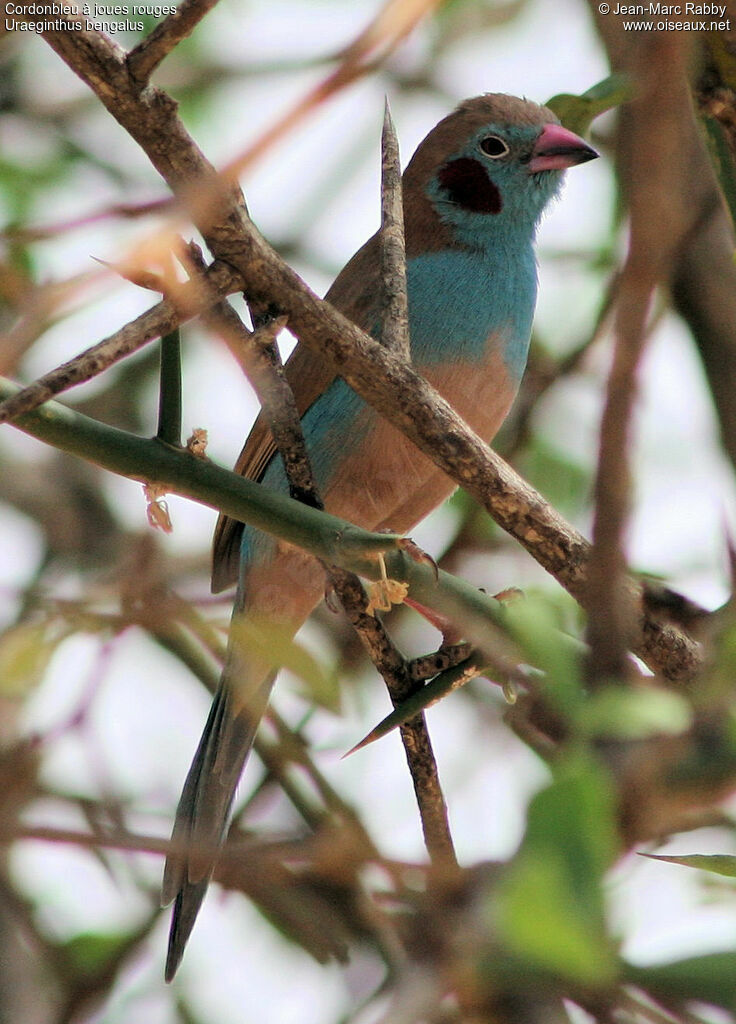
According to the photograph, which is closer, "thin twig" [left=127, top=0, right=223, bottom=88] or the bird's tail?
"thin twig" [left=127, top=0, right=223, bottom=88]

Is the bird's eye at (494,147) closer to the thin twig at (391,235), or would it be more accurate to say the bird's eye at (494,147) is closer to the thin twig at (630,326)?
the thin twig at (391,235)

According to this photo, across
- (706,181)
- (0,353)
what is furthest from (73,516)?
(0,353)

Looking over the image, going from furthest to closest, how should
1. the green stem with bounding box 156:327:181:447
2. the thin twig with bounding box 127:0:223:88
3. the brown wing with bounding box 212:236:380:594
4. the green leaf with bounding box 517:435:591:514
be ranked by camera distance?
the green leaf with bounding box 517:435:591:514, the brown wing with bounding box 212:236:380:594, the green stem with bounding box 156:327:181:447, the thin twig with bounding box 127:0:223:88

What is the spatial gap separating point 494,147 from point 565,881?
3.37 metres

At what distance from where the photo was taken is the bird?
3.09 m

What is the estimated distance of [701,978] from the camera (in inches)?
35.9

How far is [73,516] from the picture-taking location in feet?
14.3

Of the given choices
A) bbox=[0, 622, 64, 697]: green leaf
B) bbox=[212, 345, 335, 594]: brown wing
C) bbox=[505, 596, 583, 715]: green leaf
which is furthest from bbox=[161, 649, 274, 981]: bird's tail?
bbox=[505, 596, 583, 715]: green leaf

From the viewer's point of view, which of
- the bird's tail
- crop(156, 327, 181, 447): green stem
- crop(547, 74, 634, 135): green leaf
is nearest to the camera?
crop(156, 327, 181, 447): green stem

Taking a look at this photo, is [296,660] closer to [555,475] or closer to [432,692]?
[432,692]

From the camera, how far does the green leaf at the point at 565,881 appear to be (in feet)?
2.41

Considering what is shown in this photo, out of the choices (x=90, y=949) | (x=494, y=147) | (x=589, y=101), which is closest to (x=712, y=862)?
(x=589, y=101)

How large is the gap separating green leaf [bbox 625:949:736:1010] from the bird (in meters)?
1.93

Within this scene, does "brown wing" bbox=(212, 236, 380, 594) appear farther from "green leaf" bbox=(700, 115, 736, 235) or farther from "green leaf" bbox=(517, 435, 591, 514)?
"green leaf" bbox=(700, 115, 736, 235)
